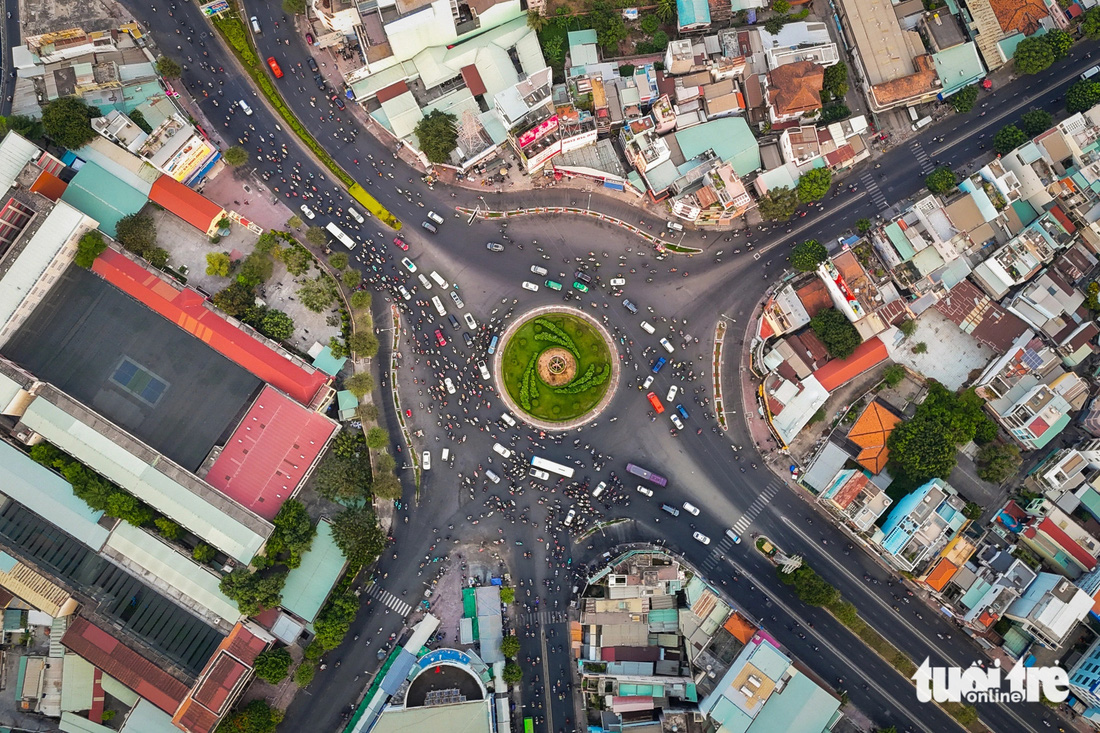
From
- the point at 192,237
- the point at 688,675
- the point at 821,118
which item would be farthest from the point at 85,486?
the point at 821,118

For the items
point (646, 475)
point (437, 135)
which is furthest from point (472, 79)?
point (646, 475)

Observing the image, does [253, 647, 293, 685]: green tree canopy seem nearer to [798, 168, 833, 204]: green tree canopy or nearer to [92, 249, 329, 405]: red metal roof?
[92, 249, 329, 405]: red metal roof

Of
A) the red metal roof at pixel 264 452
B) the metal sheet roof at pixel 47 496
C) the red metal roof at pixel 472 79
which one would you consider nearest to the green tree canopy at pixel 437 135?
the red metal roof at pixel 472 79

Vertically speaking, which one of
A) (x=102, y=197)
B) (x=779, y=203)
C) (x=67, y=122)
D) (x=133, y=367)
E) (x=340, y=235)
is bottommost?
(x=133, y=367)

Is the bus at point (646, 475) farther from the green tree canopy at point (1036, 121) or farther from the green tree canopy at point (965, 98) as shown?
the green tree canopy at point (1036, 121)

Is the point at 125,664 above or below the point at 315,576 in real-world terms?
below

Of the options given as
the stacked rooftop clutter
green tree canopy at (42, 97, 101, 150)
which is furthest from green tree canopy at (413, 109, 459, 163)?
green tree canopy at (42, 97, 101, 150)

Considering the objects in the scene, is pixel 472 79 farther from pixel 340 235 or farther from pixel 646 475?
pixel 646 475
